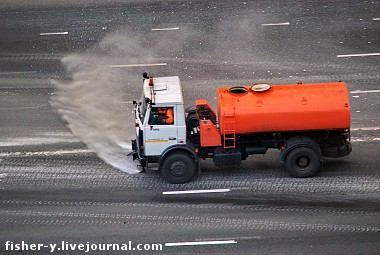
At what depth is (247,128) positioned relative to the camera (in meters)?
20.9

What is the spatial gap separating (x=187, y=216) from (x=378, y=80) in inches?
386

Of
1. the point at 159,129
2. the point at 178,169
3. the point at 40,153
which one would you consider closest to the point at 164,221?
the point at 178,169

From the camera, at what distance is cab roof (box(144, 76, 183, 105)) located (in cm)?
2091

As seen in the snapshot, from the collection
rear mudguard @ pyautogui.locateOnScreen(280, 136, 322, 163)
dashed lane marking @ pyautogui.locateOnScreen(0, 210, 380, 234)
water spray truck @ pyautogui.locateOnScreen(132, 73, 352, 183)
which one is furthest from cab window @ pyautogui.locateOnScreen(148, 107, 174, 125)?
rear mudguard @ pyautogui.locateOnScreen(280, 136, 322, 163)

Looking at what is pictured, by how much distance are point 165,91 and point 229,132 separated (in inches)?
80.5

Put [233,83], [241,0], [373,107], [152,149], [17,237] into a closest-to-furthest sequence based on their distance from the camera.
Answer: [17,237] < [152,149] < [373,107] < [233,83] < [241,0]

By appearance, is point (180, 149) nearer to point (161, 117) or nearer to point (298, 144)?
point (161, 117)

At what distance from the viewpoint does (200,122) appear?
21328 millimetres

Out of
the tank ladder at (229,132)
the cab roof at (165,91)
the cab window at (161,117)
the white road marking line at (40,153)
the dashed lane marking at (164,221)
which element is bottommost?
the dashed lane marking at (164,221)

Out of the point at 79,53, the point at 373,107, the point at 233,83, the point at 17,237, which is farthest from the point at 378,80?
the point at 17,237

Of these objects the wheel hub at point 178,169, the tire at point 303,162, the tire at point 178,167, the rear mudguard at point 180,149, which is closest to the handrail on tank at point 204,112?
the rear mudguard at point 180,149

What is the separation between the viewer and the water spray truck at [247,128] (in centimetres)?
2073

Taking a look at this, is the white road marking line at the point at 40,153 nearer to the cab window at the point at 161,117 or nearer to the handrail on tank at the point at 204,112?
the cab window at the point at 161,117

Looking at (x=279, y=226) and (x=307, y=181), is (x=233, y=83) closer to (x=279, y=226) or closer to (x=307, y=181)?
(x=307, y=181)
